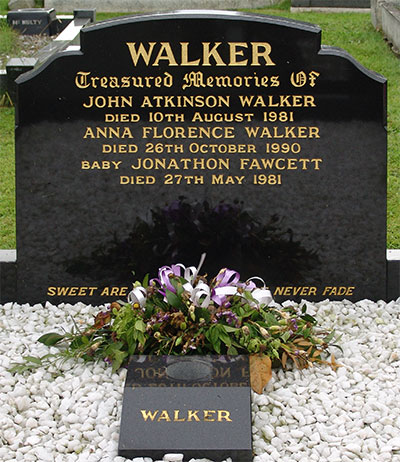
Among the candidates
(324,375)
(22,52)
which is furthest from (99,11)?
(324,375)

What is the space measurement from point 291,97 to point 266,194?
597mm

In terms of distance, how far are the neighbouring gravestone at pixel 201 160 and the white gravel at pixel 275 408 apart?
0.53 meters

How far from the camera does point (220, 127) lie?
5355 millimetres

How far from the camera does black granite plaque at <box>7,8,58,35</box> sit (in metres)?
13.4

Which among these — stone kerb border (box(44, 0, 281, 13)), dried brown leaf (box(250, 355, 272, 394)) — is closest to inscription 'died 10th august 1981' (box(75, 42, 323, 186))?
dried brown leaf (box(250, 355, 272, 394))

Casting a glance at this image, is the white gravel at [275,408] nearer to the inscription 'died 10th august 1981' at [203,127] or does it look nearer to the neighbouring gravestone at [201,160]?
the neighbouring gravestone at [201,160]

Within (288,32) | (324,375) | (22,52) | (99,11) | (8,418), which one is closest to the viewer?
(8,418)

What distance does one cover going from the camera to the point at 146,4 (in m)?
15.7

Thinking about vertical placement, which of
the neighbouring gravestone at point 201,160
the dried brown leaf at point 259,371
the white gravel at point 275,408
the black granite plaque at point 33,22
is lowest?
the white gravel at point 275,408

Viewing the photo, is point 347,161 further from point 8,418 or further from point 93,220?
point 8,418

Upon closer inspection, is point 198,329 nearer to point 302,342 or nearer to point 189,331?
point 189,331

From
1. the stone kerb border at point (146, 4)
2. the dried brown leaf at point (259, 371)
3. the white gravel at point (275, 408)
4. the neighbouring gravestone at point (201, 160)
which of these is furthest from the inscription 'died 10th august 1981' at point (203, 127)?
the stone kerb border at point (146, 4)

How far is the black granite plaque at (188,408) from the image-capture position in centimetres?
401

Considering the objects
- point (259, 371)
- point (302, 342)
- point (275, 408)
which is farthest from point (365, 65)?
point (275, 408)
